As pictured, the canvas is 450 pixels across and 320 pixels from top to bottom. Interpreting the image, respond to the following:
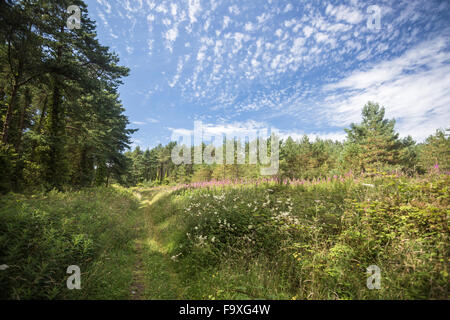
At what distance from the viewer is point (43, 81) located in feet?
34.7

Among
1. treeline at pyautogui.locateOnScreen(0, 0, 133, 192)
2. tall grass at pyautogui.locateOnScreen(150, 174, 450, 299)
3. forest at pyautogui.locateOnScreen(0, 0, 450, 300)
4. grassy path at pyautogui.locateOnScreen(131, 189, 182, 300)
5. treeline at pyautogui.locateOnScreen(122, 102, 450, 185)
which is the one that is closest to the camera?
tall grass at pyautogui.locateOnScreen(150, 174, 450, 299)

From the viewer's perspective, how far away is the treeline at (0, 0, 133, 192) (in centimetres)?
832

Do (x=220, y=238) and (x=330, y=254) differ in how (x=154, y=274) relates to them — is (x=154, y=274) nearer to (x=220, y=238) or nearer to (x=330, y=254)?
(x=220, y=238)

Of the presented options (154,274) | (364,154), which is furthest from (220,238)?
(364,154)

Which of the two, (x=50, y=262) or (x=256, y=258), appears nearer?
(x=50, y=262)

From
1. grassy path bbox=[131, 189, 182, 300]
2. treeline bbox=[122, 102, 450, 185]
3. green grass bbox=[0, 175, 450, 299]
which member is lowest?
grassy path bbox=[131, 189, 182, 300]

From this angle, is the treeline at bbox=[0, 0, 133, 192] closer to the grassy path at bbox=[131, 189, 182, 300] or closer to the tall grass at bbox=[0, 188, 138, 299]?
the tall grass at bbox=[0, 188, 138, 299]

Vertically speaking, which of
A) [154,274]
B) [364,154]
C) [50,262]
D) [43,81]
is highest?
[43,81]

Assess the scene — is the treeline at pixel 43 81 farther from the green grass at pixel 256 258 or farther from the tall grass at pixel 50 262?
the green grass at pixel 256 258

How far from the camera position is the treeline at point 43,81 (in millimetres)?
8320

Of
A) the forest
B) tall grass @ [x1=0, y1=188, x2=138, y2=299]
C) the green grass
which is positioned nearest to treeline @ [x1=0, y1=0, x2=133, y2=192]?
the forest

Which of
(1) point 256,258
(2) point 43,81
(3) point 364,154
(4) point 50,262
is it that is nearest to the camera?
(4) point 50,262

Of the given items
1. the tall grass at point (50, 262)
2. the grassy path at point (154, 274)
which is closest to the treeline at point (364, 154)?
the grassy path at point (154, 274)
